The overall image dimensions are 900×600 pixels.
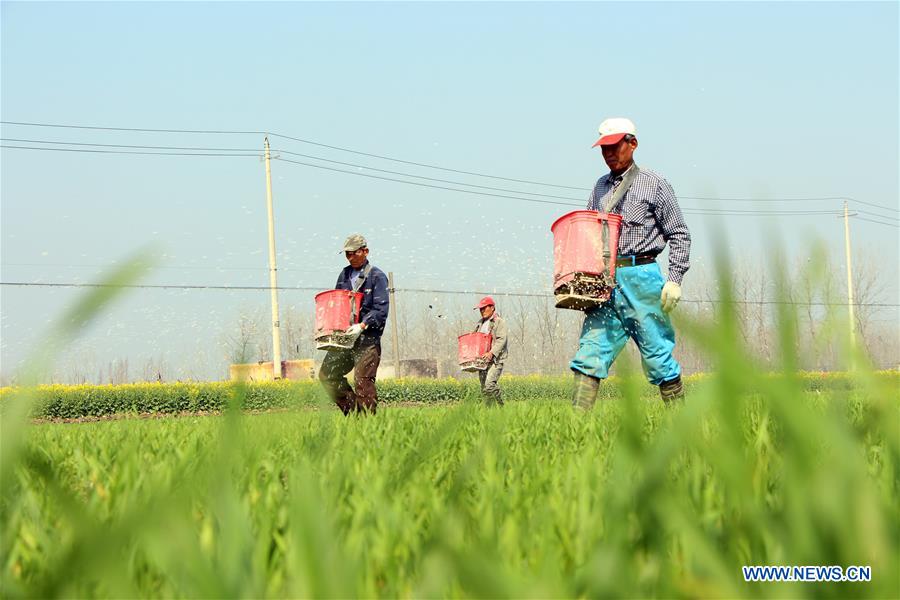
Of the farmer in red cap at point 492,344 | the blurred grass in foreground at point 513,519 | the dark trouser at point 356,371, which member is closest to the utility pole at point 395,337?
the farmer in red cap at point 492,344

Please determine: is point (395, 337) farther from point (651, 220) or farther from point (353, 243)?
point (651, 220)

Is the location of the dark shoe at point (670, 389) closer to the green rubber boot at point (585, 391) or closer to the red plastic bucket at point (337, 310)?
the green rubber boot at point (585, 391)

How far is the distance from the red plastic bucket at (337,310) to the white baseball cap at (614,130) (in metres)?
3.34

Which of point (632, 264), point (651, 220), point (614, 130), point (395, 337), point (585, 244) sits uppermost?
point (614, 130)

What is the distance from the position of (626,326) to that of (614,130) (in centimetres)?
123

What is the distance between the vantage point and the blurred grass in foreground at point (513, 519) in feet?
2.01

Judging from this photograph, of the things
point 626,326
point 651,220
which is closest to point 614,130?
point 651,220

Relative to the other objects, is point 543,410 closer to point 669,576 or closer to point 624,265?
point 624,265

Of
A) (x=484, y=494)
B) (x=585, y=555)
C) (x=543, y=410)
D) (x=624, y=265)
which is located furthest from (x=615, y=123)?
(x=585, y=555)

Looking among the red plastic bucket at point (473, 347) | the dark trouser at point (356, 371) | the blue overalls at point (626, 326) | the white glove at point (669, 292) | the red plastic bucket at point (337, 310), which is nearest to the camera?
the white glove at point (669, 292)

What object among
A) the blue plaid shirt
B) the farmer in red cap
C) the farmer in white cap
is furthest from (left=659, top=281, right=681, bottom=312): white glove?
the farmer in red cap

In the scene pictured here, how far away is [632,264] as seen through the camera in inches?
232

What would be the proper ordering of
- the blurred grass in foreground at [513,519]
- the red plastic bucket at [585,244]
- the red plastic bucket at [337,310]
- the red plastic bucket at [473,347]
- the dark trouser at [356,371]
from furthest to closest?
the red plastic bucket at [473,347]
the dark trouser at [356,371]
the red plastic bucket at [337,310]
the red plastic bucket at [585,244]
the blurred grass in foreground at [513,519]

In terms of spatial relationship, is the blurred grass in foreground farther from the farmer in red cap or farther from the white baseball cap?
the farmer in red cap
